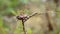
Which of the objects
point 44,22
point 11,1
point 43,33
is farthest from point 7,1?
point 43,33

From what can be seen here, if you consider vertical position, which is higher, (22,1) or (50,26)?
(22,1)

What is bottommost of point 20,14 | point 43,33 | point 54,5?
point 43,33

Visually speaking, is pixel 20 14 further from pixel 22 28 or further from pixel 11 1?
pixel 11 1

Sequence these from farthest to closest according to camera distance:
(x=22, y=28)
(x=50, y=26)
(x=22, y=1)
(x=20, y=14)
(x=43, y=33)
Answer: (x=22, y=1)
(x=50, y=26)
(x=43, y=33)
(x=22, y=28)
(x=20, y=14)

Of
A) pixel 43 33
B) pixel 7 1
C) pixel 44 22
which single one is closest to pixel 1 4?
pixel 7 1

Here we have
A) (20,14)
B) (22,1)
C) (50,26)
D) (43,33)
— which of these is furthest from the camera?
(22,1)

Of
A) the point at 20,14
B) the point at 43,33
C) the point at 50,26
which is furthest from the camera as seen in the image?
the point at 50,26

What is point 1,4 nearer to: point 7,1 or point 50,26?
point 7,1

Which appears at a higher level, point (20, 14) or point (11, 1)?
point (11, 1)

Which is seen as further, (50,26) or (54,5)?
(54,5)
